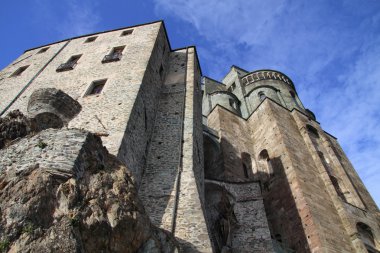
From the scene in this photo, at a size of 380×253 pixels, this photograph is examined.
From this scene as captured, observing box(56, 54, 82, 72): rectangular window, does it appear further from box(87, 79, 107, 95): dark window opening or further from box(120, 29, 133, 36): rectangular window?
box(120, 29, 133, 36): rectangular window

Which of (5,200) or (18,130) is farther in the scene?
(18,130)

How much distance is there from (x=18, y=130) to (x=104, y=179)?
297cm

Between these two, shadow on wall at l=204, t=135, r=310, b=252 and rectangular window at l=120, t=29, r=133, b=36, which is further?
rectangular window at l=120, t=29, r=133, b=36

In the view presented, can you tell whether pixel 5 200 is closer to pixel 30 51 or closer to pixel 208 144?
pixel 208 144

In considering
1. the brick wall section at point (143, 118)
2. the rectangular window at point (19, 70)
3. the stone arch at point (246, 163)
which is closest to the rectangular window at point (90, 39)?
the rectangular window at point (19, 70)

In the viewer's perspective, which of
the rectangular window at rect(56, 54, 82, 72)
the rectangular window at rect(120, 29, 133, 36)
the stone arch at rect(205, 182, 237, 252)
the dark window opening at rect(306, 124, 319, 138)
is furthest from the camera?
Answer: the dark window opening at rect(306, 124, 319, 138)

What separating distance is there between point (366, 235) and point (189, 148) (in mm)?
9886

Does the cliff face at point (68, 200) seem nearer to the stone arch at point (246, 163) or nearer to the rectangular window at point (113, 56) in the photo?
the rectangular window at point (113, 56)

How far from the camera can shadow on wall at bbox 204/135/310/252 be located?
13.5 metres

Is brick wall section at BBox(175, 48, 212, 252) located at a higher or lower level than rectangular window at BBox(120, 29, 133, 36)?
lower

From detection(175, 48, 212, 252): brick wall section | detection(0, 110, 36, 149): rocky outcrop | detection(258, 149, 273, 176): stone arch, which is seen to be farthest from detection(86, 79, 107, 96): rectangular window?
detection(258, 149, 273, 176): stone arch

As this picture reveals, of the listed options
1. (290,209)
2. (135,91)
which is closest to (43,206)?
(135,91)

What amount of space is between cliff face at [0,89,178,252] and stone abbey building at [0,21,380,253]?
261 millimetres

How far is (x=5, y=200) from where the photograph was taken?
5293mm
